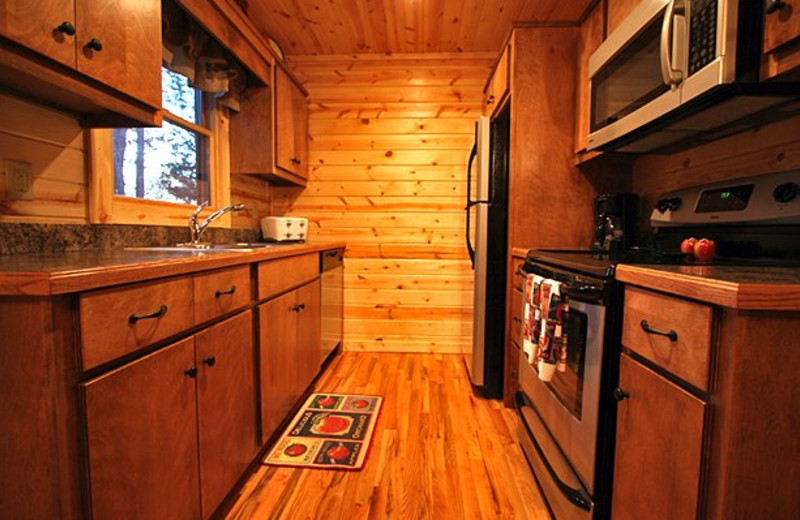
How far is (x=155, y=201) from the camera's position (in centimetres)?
185

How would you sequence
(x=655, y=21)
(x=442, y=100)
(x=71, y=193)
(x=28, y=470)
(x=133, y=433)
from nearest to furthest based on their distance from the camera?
(x=28, y=470), (x=133, y=433), (x=655, y=21), (x=71, y=193), (x=442, y=100)

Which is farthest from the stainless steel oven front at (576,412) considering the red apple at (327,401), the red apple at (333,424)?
the red apple at (327,401)

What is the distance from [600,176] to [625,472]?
1.57m

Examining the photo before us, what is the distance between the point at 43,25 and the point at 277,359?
1362mm

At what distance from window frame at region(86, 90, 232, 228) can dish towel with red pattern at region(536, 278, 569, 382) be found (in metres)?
1.73

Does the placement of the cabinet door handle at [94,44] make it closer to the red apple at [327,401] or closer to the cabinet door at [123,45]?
the cabinet door at [123,45]

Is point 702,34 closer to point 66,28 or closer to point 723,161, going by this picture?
point 723,161

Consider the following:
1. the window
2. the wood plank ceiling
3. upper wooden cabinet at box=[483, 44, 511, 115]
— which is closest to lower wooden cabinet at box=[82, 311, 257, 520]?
the window

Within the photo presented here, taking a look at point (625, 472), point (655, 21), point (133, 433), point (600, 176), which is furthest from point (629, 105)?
point (133, 433)

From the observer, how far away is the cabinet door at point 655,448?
78cm

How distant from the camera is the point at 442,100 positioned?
3.12 metres

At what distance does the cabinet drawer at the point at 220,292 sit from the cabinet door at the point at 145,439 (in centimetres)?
11

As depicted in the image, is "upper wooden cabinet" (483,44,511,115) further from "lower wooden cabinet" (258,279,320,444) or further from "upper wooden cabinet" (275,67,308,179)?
"lower wooden cabinet" (258,279,320,444)

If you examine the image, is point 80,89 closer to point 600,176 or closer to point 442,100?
point 600,176
